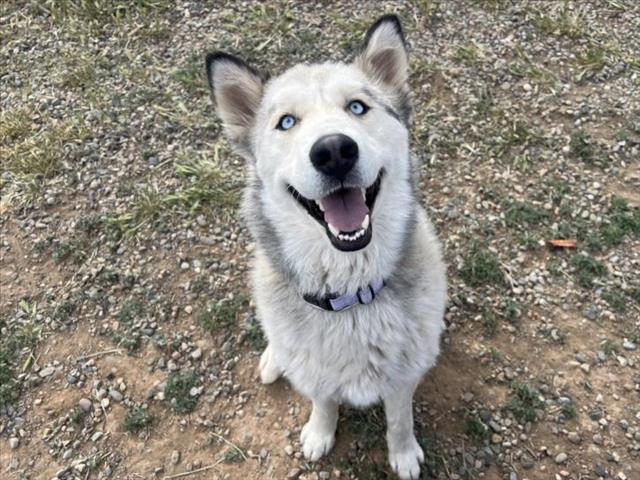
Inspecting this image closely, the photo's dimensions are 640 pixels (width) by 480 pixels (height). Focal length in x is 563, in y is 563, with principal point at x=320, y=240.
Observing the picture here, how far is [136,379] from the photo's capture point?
4.11m

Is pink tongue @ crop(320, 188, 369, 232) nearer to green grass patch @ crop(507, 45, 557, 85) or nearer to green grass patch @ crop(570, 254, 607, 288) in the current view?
green grass patch @ crop(570, 254, 607, 288)

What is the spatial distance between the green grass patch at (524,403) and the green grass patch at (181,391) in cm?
217

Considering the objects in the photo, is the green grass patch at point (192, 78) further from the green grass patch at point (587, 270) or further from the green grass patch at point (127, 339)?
the green grass patch at point (587, 270)

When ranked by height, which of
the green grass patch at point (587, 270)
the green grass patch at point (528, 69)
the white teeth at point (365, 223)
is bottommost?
the green grass patch at point (587, 270)

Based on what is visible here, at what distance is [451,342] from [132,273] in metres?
2.60

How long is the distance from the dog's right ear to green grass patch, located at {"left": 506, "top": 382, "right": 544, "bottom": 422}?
93.7 inches

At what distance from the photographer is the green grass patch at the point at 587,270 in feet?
14.0

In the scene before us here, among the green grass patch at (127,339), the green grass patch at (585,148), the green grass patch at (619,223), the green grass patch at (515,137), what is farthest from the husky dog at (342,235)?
the green grass patch at (585,148)

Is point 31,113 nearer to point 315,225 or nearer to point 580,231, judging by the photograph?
point 315,225

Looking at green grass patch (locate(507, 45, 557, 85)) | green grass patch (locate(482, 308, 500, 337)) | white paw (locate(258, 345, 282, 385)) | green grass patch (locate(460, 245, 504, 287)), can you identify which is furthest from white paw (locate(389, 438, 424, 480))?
green grass patch (locate(507, 45, 557, 85))

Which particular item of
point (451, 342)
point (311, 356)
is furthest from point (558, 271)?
point (311, 356)

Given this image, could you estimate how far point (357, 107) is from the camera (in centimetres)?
287

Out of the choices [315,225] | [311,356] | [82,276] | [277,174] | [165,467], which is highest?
[277,174]

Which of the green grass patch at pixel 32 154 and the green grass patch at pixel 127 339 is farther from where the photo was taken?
the green grass patch at pixel 32 154
